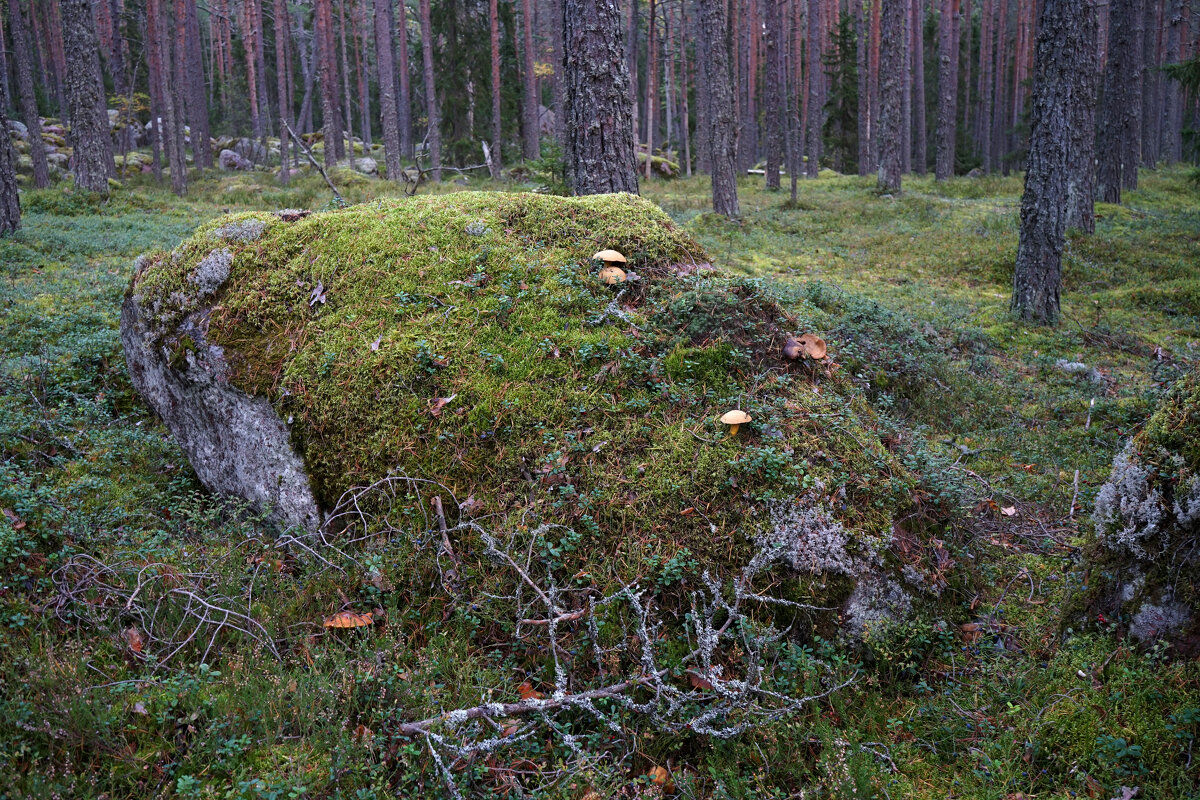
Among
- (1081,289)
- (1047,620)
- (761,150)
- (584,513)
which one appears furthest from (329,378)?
(761,150)

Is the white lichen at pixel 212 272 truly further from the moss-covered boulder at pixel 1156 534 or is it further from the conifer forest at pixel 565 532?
the moss-covered boulder at pixel 1156 534

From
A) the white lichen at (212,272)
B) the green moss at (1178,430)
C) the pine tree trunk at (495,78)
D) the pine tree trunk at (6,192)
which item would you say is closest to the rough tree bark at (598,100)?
the white lichen at (212,272)

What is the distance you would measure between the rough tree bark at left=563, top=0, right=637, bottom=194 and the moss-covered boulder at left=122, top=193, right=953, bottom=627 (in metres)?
1.84

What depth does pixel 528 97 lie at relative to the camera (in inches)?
1123

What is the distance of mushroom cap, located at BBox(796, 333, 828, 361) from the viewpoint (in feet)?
14.0

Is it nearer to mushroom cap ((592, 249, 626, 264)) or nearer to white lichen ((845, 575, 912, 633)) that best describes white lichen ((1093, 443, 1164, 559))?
white lichen ((845, 575, 912, 633))

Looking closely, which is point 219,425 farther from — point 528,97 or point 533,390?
point 528,97

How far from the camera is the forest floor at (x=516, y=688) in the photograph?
2479 millimetres

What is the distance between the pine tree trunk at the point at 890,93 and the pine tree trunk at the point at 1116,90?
5.12 meters

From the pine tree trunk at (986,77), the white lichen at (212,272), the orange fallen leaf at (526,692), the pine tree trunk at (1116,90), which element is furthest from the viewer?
the pine tree trunk at (986,77)

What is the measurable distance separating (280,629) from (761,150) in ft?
169

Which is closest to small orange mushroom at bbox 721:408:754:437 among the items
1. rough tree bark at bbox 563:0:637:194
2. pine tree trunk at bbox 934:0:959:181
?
rough tree bark at bbox 563:0:637:194

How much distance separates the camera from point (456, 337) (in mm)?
4215

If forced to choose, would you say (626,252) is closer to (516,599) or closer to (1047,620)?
(516,599)
